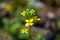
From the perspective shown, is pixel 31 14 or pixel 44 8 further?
pixel 44 8

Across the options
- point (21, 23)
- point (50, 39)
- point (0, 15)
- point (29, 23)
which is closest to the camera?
point (29, 23)

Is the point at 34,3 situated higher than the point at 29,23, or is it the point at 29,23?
the point at 34,3

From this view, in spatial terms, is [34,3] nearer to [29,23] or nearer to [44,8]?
[44,8]

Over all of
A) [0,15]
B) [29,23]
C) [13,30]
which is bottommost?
[29,23]

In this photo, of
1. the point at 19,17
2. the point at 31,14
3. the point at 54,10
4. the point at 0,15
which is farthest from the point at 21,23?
the point at 31,14

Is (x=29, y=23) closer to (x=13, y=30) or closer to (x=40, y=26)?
(x=13, y=30)

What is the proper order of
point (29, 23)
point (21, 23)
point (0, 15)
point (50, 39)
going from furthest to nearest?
1. point (0, 15)
2. point (21, 23)
3. point (50, 39)
4. point (29, 23)
